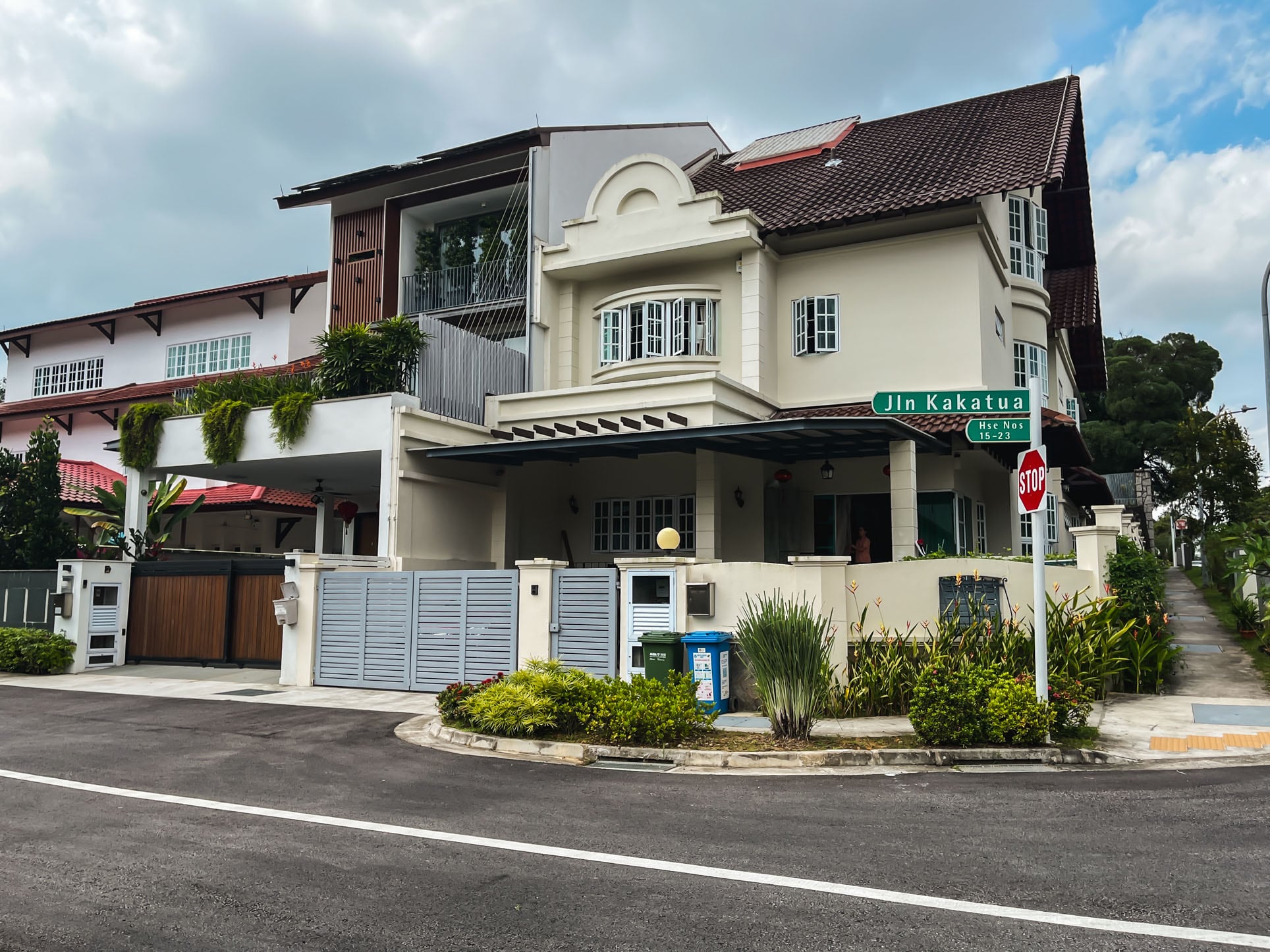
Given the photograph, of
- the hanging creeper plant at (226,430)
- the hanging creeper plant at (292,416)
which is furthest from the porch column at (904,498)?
the hanging creeper plant at (226,430)

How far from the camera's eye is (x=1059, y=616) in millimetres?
12820

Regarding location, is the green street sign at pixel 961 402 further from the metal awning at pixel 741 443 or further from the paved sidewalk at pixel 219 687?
the paved sidewalk at pixel 219 687

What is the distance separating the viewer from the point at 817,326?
2031 centimetres

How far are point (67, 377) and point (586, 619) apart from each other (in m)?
29.2

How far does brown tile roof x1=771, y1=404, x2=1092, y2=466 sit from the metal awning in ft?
1.27

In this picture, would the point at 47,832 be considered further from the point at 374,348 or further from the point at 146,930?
the point at 374,348

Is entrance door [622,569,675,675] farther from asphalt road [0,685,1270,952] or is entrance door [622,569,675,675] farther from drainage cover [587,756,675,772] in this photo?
asphalt road [0,685,1270,952]

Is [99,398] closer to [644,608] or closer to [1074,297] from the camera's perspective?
[644,608]

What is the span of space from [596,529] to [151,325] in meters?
20.1

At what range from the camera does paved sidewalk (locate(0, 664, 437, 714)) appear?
14.2 metres

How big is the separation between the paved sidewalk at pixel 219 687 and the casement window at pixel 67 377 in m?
18.5

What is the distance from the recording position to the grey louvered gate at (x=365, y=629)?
1545cm

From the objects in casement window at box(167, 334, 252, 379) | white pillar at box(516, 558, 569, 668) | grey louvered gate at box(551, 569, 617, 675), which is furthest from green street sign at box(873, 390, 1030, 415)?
casement window at box(167, 334, 252, 379)

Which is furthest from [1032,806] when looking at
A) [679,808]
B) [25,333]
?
[25,333]
